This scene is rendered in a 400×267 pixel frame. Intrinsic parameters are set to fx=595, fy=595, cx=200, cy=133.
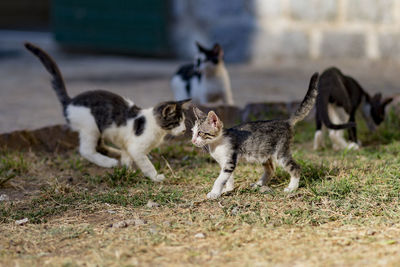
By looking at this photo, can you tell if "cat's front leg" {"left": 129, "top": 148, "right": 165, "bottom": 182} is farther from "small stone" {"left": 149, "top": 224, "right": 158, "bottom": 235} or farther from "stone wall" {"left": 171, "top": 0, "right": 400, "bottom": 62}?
"stone wall" {"left": 171, "top": 0, "right": 400, "bottom": 62}

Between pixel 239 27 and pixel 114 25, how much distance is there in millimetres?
2630

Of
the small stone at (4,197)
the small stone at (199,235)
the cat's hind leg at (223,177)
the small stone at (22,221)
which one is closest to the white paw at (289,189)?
the cat's hind leg at (223,177)

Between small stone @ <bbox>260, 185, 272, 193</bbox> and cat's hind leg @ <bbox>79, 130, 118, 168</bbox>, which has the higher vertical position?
cat's hind leg @ <bbox>79, 130, 118, 168</bbox>

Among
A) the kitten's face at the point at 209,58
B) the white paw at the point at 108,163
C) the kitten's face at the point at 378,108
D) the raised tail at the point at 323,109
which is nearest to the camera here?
the white paw at the point at 108,163

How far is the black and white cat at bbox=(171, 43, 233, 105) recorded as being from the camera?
6.28 metres

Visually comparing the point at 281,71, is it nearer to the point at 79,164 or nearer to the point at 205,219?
the point at 79,164

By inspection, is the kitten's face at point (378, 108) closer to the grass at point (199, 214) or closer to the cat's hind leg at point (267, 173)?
the grass at point (199, 214)

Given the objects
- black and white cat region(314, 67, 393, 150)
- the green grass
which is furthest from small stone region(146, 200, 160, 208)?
black and white cat region(314, 67, 393, 150)

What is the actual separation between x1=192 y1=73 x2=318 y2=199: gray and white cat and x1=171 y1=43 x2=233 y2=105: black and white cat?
2299mm

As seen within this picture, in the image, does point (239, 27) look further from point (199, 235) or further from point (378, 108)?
point (199, 235)

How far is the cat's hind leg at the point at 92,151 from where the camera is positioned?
187 inches

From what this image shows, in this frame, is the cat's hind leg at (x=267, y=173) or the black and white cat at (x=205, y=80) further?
the black and white cat at (x=205, y=80)

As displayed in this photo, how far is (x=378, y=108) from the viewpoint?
219 inches

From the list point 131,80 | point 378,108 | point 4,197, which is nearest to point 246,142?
point 4,197
